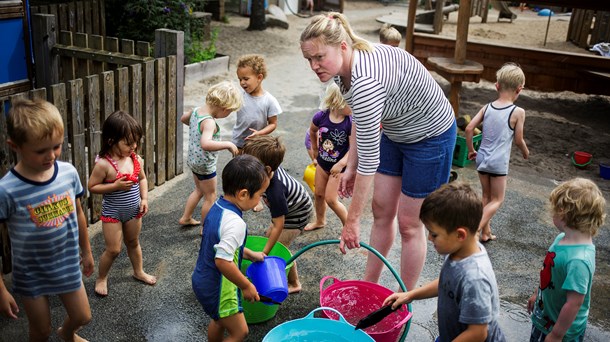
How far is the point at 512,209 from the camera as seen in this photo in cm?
571

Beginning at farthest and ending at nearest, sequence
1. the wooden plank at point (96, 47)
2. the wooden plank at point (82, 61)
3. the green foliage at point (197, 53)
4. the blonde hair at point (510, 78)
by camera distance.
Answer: the green foliage at point (197, 53) → the wooden plank at point (82, 61) → the wooden plank at point (96, 47) → the blonde hair at point (510, 78)

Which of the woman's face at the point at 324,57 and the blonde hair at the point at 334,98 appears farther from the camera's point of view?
the blonde hair at the point at 334,98

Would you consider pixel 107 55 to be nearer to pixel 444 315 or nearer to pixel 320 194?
pixel 320 194

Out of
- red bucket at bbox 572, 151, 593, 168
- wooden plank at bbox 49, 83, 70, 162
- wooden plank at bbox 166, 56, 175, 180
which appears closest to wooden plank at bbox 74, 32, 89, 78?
wooden plank at bbox 166, 56, 175, 180

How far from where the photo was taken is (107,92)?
479 centimetres

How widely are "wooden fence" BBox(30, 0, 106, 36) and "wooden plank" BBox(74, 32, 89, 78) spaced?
2.18 metres

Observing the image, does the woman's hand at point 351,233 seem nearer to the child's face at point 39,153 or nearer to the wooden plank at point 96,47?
the child's face at point 39,153

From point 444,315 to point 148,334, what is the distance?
1.86 m

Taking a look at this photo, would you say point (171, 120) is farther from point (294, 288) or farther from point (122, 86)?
point (294, 288)

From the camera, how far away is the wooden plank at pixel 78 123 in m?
4.40

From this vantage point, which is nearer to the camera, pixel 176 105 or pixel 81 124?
pixel 81 124

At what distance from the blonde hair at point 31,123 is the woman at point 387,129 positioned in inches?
49.1

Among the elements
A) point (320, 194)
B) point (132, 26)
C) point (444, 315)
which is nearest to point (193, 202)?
point (320, 194)

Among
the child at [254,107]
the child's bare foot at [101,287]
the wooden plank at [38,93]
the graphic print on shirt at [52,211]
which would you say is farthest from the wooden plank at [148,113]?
the graphic print on shirt at [52,211]
